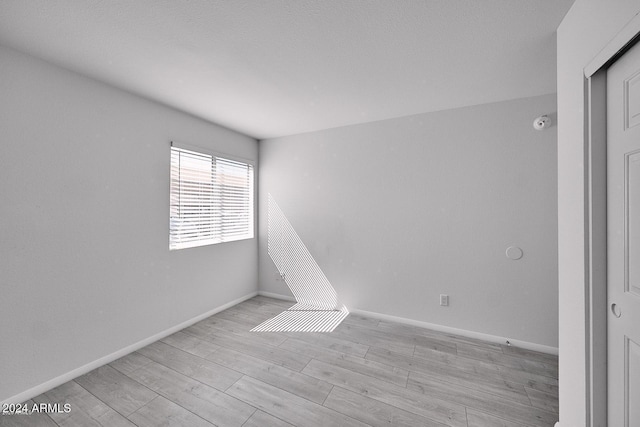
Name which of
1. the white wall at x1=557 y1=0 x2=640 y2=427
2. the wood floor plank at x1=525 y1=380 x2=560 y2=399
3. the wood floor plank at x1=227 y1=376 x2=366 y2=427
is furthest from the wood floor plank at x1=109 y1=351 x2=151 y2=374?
the wood floor plank at x1=525 y1=380 x2=560 y2=399

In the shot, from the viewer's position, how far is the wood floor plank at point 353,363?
6.69ft

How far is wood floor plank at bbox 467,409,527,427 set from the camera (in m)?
1.57

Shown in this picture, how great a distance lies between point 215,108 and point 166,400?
2706 millimetres

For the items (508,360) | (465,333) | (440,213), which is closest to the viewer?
(508,360)

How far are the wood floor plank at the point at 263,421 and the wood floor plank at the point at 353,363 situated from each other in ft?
2.39

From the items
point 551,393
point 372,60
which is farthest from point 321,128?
point 551,393

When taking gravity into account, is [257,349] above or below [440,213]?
below

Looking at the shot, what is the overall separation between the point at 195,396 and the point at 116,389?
2.09ft

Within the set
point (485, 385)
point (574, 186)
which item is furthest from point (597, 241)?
point (485, 385)

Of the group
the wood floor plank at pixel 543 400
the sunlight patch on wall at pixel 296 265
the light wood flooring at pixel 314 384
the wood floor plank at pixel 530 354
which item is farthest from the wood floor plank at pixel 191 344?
the wood floor plank at pixel 530 354

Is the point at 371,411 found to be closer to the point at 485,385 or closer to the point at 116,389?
the point at 485,385

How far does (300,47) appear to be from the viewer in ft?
5.65

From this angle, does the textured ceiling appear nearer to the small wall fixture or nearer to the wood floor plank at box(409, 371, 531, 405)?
the small wall fixture

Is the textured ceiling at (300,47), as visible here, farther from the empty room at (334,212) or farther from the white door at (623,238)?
the white door at (623,238)
